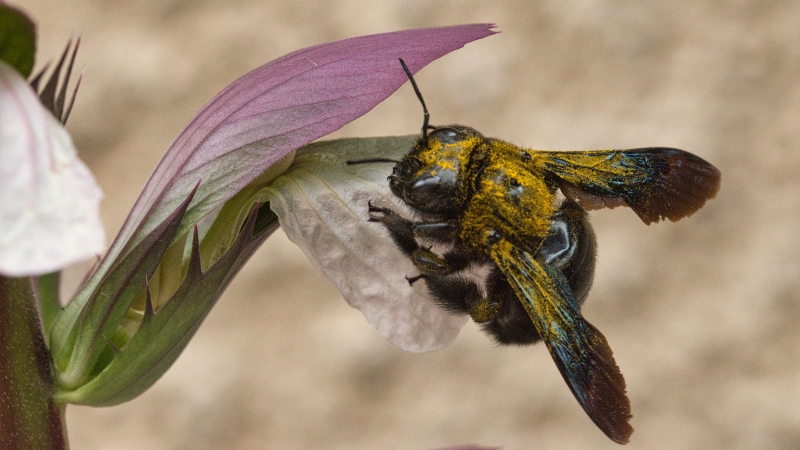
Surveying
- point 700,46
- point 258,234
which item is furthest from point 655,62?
point 258,234

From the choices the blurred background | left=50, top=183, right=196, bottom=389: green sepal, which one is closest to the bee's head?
left=50, top=183, right=196, bottom=389: green sepal

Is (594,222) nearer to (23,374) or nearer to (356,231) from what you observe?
(356,231)

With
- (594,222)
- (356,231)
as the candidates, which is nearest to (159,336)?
(356,231)

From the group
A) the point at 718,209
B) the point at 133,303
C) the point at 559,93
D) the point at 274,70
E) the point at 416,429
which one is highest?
the point at 274,70

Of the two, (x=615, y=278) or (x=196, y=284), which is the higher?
(x=196, y=284)

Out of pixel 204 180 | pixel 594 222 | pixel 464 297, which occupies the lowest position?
pixel 594 222

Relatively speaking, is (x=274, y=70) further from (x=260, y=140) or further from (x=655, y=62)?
(x=655, y=62)
